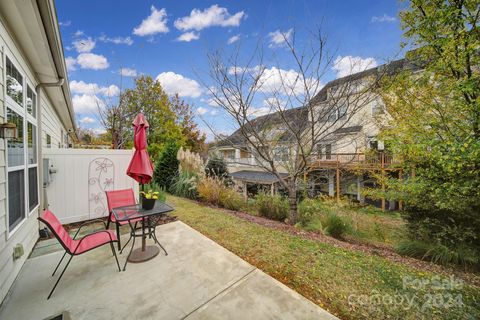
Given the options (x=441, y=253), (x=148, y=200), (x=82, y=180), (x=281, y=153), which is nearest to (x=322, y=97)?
(x=281, y=153)

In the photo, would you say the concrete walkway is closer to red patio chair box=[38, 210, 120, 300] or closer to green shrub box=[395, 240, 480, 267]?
red patio chair box=[38, 210, 120, 300]

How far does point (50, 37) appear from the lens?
249 cm

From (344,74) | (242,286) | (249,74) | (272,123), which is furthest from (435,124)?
(242,286)

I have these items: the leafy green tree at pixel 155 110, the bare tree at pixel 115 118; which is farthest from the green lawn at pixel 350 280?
the leafy green tree at pixel 155 110

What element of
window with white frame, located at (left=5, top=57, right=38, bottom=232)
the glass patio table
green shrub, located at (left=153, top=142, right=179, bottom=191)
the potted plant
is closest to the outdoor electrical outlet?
window with white frame, located at (left=5, top=57, right=38, bottom=232)

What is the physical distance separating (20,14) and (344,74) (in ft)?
17.7

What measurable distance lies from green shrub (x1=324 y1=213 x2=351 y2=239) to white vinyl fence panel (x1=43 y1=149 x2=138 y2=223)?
5328mm

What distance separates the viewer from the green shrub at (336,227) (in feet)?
15.6

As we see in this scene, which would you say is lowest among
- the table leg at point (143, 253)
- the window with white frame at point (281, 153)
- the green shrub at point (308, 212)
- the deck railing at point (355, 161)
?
the green shrub at point (308, 212)

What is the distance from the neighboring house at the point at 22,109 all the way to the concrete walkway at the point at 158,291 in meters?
0.31

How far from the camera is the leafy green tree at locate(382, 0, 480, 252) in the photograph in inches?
126

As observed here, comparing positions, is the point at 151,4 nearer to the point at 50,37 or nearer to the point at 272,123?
the point at 50,37

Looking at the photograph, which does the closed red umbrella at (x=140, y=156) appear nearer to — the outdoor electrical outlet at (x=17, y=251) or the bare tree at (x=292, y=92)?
the outdoor electrical outlet at (x=17, y=251)

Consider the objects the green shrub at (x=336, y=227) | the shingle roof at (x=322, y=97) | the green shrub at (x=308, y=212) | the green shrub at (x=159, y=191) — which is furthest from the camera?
the green shrub at (x=159, y=191)
